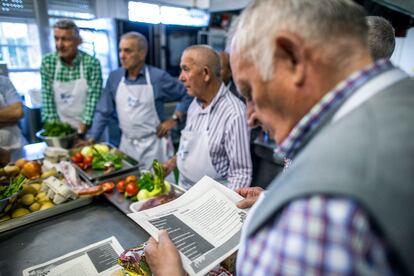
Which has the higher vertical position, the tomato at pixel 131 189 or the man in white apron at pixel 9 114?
the man in white apron at pixel 9 114

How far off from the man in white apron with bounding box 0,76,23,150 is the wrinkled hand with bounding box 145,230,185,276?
3.48 ft

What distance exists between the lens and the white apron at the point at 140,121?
2.31 meters

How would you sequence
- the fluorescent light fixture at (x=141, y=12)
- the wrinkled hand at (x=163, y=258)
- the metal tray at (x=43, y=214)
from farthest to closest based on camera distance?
the fluorescent light fixture at (x=141, y=12), the metal tray at (x=43, y=214), the wrinkled hand at (x=163, y=258)

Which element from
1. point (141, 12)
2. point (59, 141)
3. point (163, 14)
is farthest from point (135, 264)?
point (163, 14)

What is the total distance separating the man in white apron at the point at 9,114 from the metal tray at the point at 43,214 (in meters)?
0.56

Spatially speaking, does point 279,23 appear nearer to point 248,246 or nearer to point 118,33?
point 248,246

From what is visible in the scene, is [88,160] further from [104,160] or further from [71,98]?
[71,98]

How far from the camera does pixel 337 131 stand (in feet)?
1.10

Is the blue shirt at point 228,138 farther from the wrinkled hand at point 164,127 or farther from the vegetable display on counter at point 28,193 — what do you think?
the wrinkled hand at point 164,127

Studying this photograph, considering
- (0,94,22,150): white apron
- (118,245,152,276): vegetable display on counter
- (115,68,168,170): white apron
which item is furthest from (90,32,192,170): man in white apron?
(118,245,152,276): vegetable display on counter

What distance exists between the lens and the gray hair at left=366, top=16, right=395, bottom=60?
0.83 metres

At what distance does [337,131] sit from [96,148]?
5.06 ft

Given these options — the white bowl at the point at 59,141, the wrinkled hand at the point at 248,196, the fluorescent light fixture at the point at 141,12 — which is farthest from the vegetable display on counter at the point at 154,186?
the fluorescent light fixture at the point at 141,12

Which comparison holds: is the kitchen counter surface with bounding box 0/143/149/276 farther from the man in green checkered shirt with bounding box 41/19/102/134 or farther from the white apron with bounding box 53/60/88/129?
the white apron with bounding box 53/60/88/129
